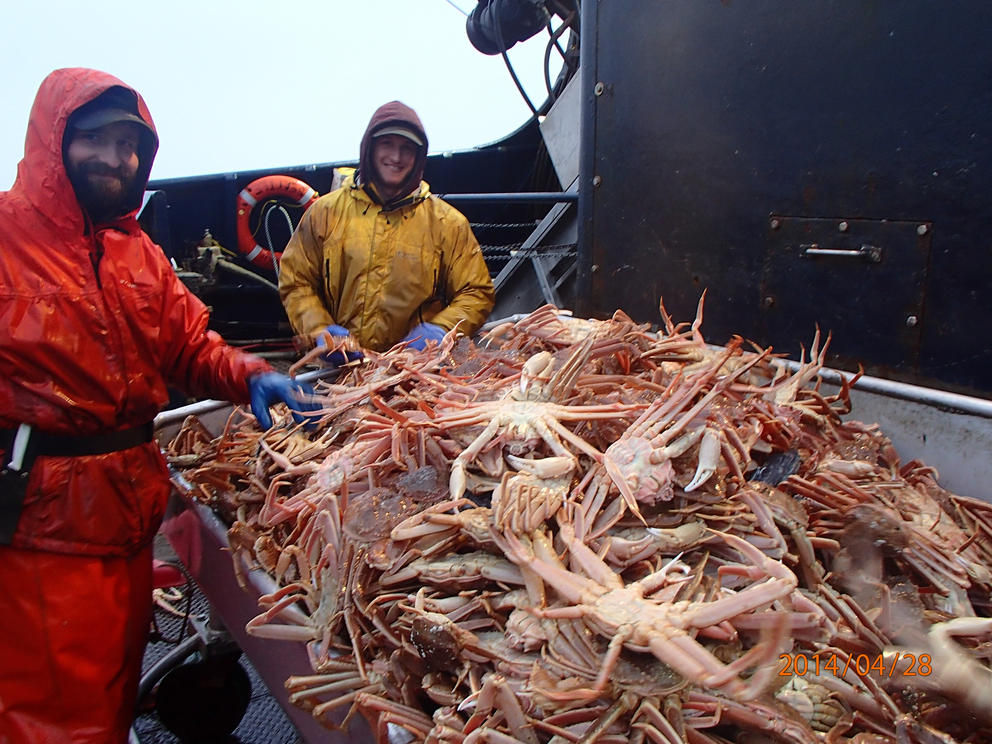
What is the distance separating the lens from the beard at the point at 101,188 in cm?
172

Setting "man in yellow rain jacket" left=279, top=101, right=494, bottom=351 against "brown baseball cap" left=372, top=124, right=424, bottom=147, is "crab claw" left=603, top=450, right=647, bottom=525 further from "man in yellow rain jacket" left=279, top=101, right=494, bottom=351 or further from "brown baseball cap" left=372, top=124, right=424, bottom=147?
"brown baseball cap" left=372, top=124, right=424, bottom=147

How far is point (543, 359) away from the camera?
65.2 inches

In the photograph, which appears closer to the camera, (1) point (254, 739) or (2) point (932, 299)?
(2) point (932, 299)

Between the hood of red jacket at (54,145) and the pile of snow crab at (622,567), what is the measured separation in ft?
2.73

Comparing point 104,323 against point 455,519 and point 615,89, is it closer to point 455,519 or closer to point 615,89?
point 455,519

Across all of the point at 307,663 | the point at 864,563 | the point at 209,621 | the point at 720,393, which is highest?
the point at 720,393

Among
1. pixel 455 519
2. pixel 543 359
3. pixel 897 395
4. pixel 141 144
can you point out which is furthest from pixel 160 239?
pixel 897 395

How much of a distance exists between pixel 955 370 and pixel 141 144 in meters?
2.53

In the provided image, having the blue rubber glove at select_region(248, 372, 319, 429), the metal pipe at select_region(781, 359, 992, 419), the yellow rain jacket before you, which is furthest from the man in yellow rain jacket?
the metal pipe at select_region(781, 359, 992, 419)

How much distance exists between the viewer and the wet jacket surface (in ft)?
5.37
